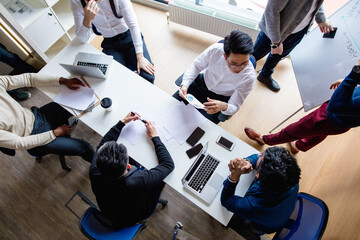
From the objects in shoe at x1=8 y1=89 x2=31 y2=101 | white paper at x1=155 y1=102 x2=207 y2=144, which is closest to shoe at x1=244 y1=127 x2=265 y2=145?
white paper at x1=155 y1=102 x2=207 y2=144

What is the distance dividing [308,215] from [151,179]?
3.33 feet

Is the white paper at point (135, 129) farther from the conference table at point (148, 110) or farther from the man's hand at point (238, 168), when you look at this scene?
the man's hand at point (238, 168)

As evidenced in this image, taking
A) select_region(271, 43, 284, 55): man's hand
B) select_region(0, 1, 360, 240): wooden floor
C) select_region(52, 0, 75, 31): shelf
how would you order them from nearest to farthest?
1. select_region(0, 1, 360, 240): wooden floor
2. select_region(271, 43, 284, 55): man's hand
3. select_region(52, 0, 75, 31): shelf

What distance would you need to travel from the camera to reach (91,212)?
4.46 ft

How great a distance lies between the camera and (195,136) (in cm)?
162

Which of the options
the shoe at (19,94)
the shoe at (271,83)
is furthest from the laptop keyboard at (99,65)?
the shoe at (271,83)

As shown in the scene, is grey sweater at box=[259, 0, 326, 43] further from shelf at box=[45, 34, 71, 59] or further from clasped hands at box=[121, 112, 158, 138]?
shelf at box=[45, 34, 71, 59]

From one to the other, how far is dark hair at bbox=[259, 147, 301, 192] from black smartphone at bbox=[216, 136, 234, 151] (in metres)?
0.34

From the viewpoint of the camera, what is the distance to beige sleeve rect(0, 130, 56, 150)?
5.12 ft

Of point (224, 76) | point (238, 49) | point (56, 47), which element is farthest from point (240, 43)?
point (56, 47)

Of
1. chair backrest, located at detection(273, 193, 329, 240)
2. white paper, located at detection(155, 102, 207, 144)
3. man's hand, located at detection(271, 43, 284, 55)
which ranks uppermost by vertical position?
man's hand, located at detection(271, 43, 284, 55)

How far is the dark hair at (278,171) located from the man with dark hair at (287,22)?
3.79 feet

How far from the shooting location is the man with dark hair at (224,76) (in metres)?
1.48

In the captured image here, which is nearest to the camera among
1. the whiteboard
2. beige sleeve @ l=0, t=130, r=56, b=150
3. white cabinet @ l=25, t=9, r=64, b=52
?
beige sleeve @ l=0, t=130, r=56, b=150
